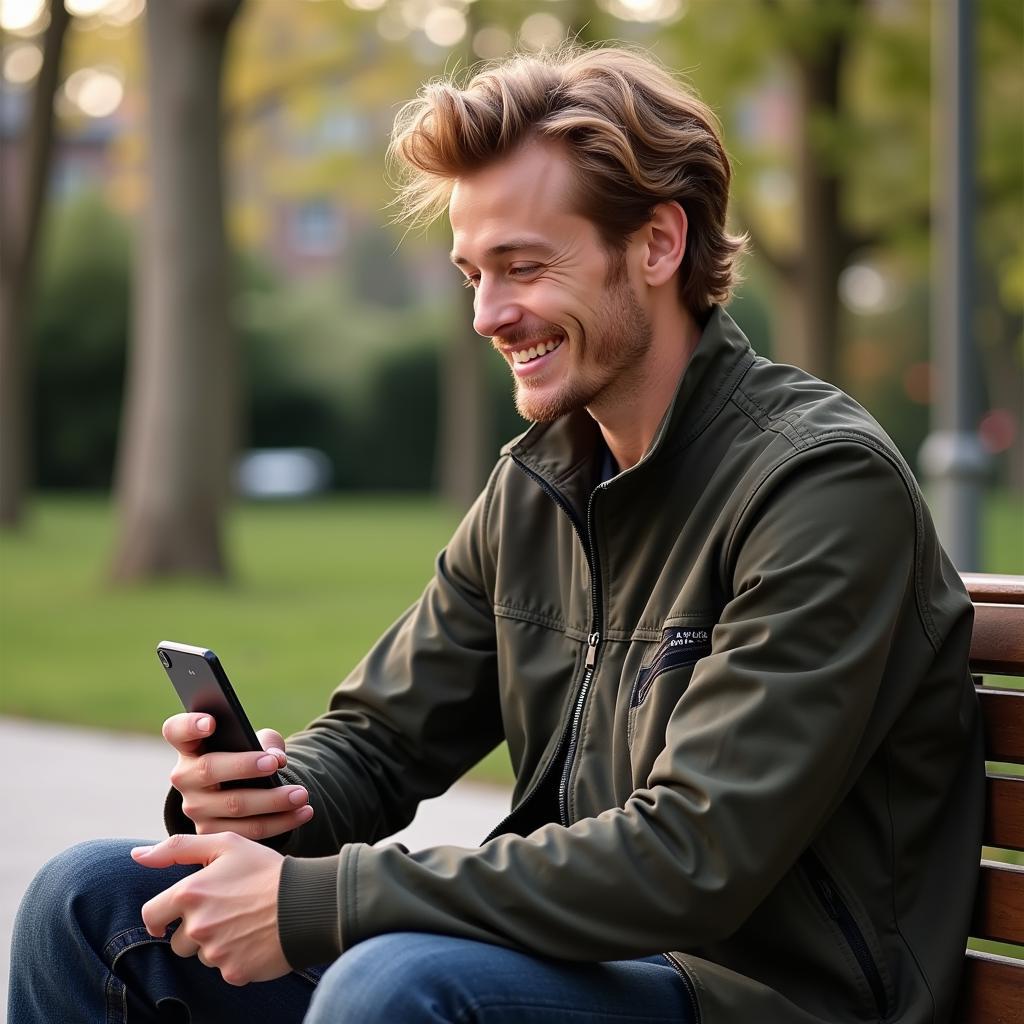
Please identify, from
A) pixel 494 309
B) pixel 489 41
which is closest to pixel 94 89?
pixel 489 41

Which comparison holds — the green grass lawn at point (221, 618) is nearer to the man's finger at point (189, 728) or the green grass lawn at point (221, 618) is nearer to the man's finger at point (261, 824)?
the man's finger at point (261, 824)

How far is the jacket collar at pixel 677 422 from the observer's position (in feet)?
8.04

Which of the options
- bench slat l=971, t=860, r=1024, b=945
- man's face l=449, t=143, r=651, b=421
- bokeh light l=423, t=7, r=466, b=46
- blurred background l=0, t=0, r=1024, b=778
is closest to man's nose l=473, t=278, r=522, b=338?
man's face l=449, t=143, r=651, b=421

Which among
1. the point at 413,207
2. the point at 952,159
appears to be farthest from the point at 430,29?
the point at 413,207

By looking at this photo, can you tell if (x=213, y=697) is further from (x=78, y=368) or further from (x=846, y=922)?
(x=78, y=368)

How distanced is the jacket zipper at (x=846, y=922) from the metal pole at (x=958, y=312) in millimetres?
6067

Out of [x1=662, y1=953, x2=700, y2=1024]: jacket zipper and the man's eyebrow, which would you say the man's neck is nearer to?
the man's eyebrow

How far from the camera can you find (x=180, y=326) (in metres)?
13.8

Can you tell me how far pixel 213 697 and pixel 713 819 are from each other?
796 millimetres

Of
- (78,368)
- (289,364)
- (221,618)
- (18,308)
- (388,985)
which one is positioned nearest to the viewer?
(388,985)

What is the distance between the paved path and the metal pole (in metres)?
3.21

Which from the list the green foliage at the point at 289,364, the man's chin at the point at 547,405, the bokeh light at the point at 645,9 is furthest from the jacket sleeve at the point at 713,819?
the green foliage at the point at 289,364

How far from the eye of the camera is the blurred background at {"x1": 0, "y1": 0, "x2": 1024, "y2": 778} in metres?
10.4

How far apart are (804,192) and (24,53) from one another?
11497 mm
